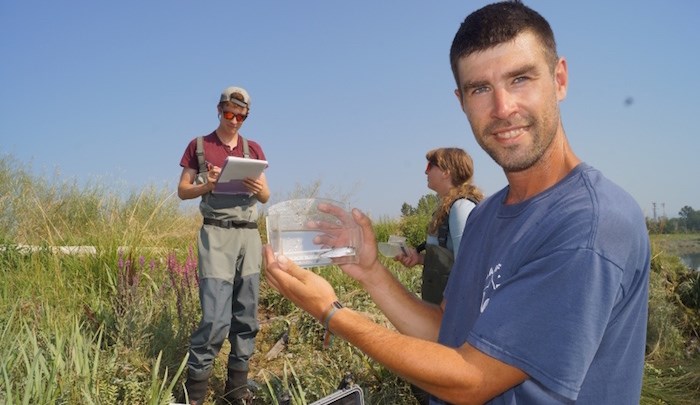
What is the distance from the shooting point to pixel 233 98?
428 cm

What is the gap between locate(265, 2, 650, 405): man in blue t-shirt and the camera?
1098mm

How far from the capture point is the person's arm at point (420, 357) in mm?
1166

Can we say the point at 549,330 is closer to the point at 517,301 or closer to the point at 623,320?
the point at 517,301

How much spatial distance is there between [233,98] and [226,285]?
1.58 meters

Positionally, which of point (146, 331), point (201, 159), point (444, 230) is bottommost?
point (146, 331)

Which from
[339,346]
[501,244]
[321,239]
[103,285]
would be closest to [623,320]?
[501,244]

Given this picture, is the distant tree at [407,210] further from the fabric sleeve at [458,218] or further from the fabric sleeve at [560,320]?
the fabric sleeve at [560,320]

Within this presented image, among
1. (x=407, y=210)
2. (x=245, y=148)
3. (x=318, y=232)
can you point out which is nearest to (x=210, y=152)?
(x=245, y=148)

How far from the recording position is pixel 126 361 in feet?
12.6

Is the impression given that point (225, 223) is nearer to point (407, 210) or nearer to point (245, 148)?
point (245, 148)

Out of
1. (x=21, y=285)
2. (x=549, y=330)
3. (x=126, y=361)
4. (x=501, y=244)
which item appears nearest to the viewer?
(x=549, y=330)

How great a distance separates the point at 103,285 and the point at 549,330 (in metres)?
5.54

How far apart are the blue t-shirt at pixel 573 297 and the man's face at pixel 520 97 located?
5.9 inches

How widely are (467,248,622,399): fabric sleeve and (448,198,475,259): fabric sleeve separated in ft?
8.23
